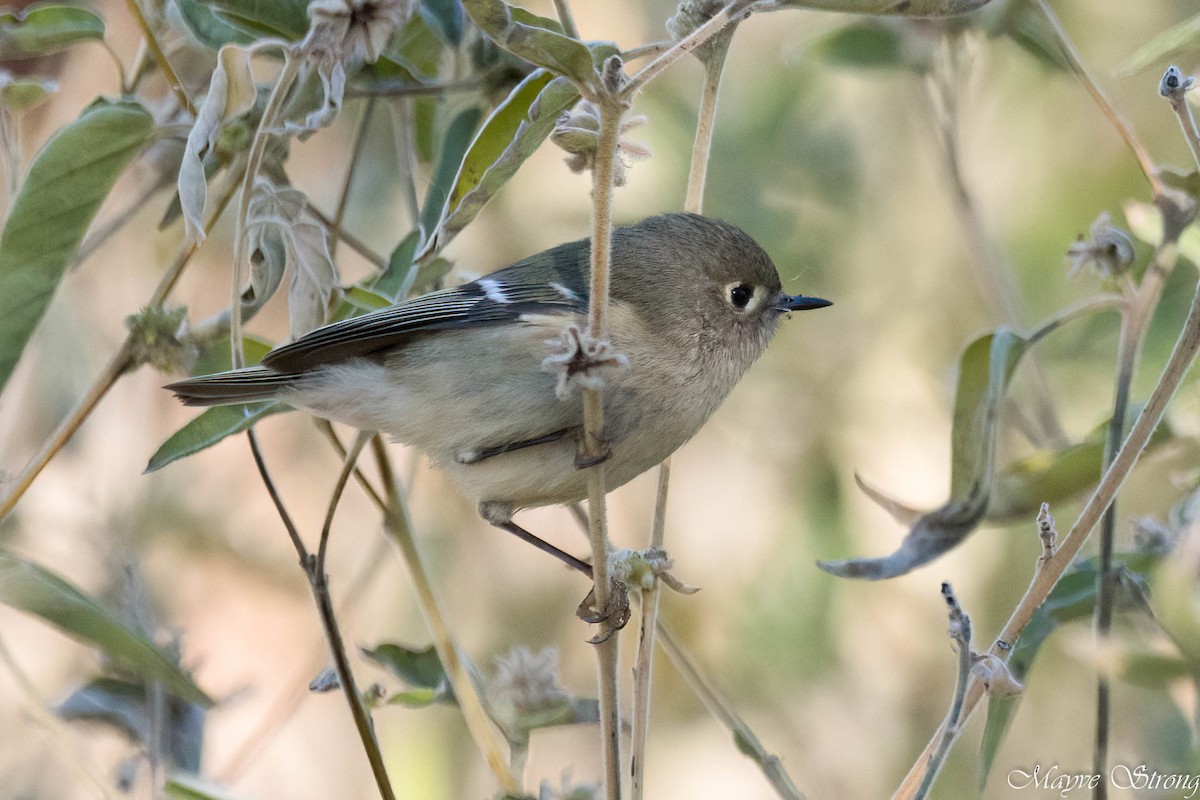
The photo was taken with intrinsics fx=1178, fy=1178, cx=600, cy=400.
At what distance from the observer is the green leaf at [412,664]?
5.41 ft

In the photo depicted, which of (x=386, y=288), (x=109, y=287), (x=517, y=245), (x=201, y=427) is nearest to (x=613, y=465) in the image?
(x=386, y=288)

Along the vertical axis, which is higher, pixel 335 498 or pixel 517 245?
pixel 517 245

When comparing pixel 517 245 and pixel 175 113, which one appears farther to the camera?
pixel 517 245

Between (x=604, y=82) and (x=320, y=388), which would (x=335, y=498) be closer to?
(x=320, y=388)

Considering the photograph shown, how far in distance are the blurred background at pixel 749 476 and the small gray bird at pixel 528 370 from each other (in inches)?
23.0

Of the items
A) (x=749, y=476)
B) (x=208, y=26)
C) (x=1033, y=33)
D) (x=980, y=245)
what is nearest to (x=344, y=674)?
(x=208, y=26)

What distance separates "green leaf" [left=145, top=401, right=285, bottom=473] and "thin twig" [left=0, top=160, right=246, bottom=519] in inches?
4.2

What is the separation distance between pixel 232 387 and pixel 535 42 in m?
0.91

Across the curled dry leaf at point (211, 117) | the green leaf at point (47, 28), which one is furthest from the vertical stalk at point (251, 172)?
the green leaf at point (47, 28)

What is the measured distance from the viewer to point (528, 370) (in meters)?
1.76

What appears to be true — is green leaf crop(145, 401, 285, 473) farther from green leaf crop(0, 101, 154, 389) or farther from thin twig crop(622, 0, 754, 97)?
thin twig crop(622, 0, 754, 97)

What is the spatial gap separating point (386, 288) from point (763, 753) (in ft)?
2.63

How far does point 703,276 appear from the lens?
2039mm

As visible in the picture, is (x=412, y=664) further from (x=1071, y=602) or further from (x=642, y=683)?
(x=1071, y=602)
